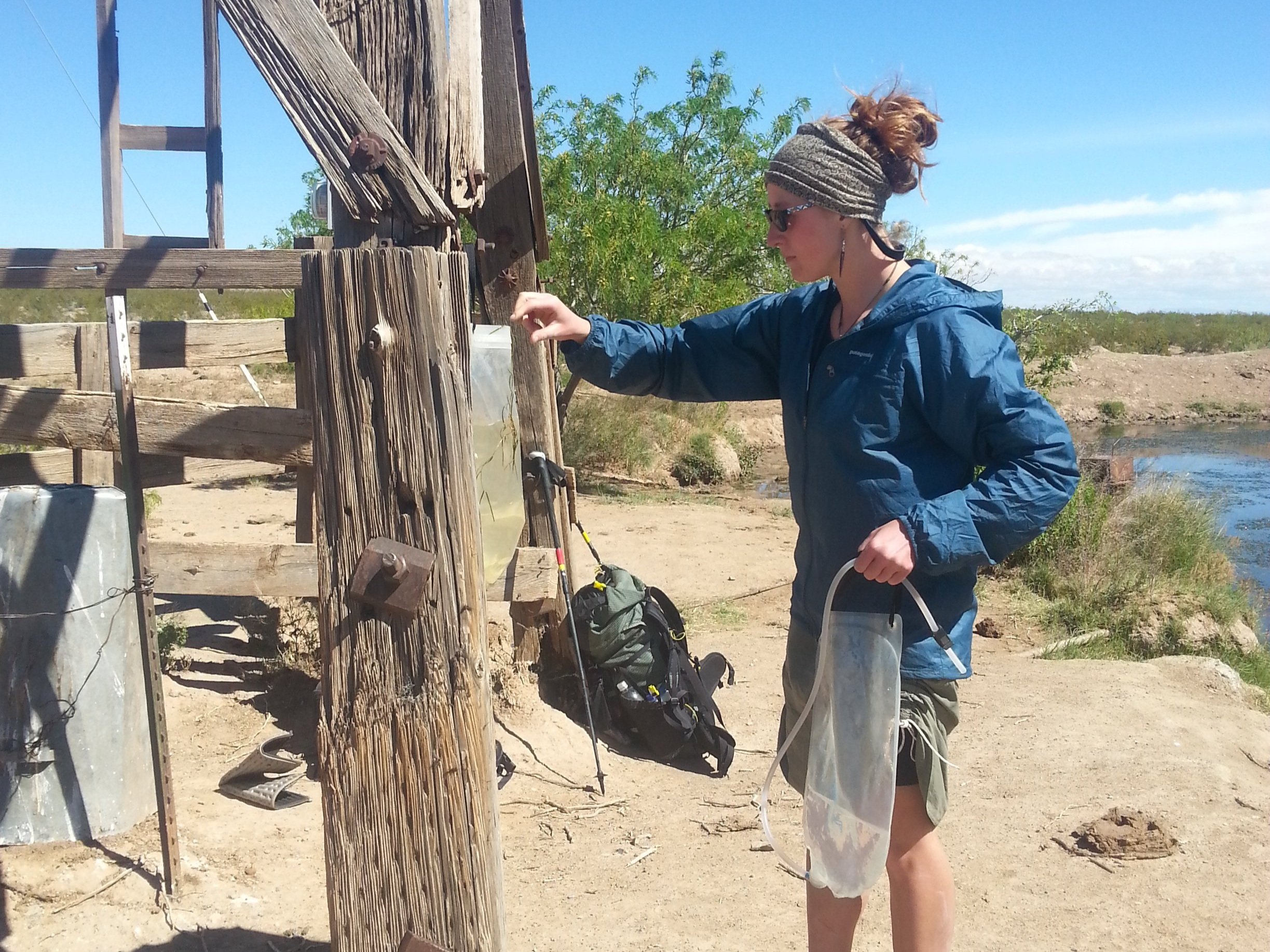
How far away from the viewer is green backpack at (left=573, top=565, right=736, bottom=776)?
4.88 metres

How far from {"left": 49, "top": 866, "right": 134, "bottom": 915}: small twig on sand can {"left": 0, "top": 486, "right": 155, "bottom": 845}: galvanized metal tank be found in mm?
143

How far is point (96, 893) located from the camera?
329cm

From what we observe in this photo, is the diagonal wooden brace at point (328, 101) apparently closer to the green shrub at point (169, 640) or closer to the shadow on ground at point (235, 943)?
the shadow on ground at point (235, 943)

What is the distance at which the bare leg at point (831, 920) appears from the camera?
2365mm

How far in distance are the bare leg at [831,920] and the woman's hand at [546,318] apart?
1317mm

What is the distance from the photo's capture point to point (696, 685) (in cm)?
502

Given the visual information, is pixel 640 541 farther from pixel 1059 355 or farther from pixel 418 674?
pixel 418 674

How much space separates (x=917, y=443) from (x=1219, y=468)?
18814 millimetres

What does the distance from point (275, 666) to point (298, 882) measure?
1.54 meters

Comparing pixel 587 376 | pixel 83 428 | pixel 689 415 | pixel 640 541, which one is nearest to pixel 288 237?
pixel 689 415

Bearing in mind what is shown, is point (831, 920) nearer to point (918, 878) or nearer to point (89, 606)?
point (918, 878)

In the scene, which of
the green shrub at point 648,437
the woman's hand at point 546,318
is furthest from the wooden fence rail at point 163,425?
the green shrub at point 648,437

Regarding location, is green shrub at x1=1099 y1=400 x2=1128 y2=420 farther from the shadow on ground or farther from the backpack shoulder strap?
the shadow on ground

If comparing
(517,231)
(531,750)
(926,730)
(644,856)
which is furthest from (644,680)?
(926,730)
